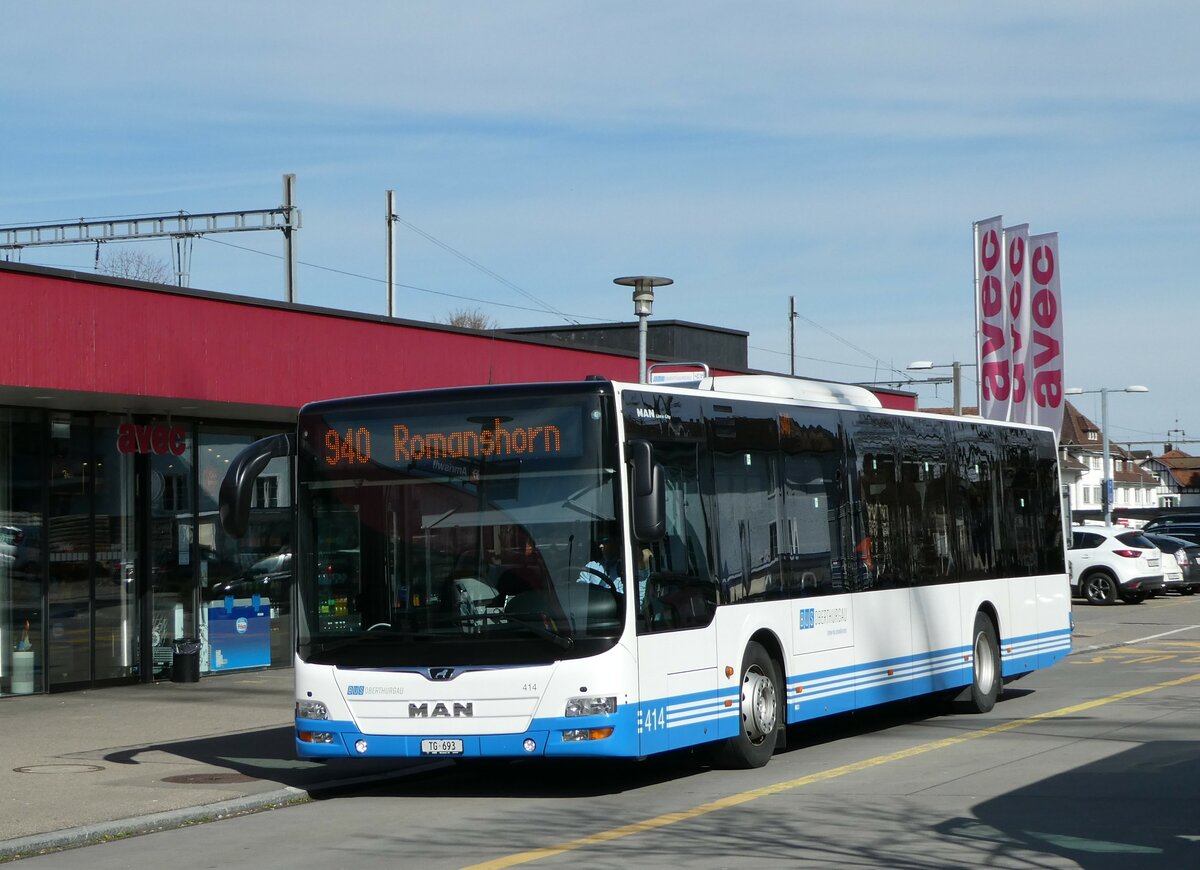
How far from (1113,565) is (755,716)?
27.0m

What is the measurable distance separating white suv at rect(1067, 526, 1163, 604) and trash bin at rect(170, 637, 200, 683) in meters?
22.5

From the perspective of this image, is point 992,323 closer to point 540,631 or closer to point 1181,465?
Result: point 540,631

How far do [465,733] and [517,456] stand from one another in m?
1.86

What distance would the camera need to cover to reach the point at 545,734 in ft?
35.4

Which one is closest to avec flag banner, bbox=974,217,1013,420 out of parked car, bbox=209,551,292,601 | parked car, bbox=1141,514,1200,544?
parked car, bbox=209,551,292,601

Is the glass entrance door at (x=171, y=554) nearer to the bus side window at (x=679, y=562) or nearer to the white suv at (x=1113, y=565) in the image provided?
the bus side window at (x=679, y=562)

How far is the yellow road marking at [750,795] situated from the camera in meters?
8.94

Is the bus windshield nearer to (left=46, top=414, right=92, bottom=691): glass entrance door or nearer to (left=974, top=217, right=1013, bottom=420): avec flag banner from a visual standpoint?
(left=46, top=414, right=92, bottom=691): glass entrance door

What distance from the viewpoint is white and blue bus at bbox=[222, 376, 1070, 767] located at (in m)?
10.8

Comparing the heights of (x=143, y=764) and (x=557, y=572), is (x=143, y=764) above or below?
below

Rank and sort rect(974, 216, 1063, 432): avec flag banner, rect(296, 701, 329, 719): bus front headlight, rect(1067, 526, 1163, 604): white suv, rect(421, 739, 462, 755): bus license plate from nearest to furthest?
rect(421, 739, 462, 755): bus license plate
rect(296, 701, 329, 719): bus front headlight
rect(974, 216, 1063, 432): avec flag banner
rect(1067, 526, 1163, 604): white suv

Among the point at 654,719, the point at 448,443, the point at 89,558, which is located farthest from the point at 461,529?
the point at 89,558

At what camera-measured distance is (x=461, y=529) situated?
1112 cm

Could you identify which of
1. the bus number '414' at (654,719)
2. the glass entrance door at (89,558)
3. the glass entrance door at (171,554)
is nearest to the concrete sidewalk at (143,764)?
the glass entrance door at (89,558)
